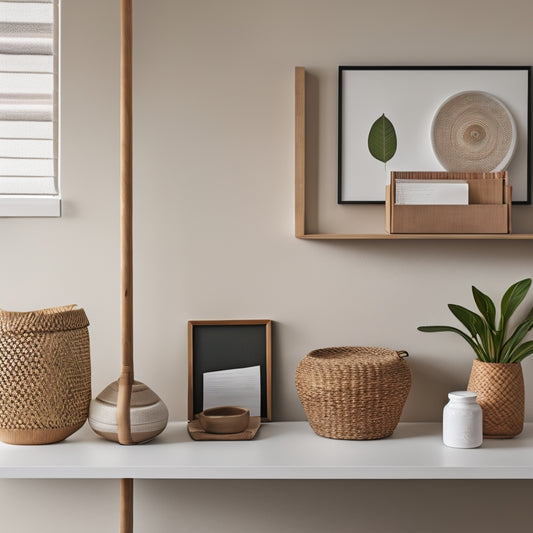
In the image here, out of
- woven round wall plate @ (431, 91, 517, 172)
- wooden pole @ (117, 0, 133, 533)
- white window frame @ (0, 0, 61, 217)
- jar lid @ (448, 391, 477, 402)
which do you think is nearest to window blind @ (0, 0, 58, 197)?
white window frame @ (0, 0, 61, 217)

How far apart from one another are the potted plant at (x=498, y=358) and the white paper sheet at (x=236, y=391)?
0.42 metres

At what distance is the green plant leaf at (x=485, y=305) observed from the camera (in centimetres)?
146

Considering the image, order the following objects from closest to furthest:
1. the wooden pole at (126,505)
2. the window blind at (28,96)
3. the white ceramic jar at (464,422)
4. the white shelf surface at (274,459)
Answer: the white shelf surface at (274,459) → the white ceramic jar at (464,422) → the wooden pole at (126,505) → the window blind at (28,96)

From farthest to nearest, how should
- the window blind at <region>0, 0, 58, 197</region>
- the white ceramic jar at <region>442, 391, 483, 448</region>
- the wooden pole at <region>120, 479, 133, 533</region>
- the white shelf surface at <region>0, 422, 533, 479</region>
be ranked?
the window blind at <region>0, 0, 58, 197</region>
the wooden pole at <region>120, 479, 133, 533</region>
the white ceramic jar at <region>442, 391, 483, 448</region>
the white shelf surface at <region>0, 422, 533, 479</region>

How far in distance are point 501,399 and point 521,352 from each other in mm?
119

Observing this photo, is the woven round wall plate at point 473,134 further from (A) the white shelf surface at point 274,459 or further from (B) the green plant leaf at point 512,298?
(A) the white shelf surface at point 274,459

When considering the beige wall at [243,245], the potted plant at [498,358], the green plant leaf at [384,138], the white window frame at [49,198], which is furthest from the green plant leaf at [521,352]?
the white window frame at [49,198]

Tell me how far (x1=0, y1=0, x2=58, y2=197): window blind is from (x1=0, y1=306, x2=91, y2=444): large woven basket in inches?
15.0

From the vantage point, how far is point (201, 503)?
1.55 metres

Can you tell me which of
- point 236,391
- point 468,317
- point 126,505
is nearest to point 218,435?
point 236,391

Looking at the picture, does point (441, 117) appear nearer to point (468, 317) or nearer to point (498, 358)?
point (468, 317)

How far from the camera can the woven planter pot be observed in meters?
1.41

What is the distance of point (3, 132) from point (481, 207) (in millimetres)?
A: 1156

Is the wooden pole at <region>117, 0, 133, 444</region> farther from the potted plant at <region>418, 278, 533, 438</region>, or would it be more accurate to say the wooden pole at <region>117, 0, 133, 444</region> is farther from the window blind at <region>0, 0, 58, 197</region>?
the potted plant at <region>418, 278, 533, 438</region>
